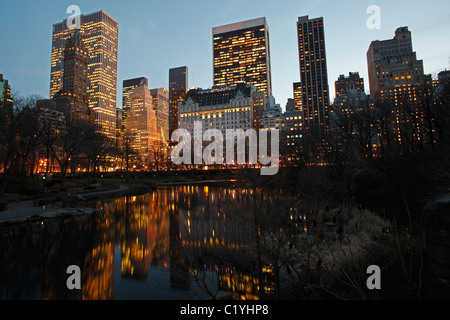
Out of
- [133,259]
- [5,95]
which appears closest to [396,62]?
[5,95]

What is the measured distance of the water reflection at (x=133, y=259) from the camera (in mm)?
6992

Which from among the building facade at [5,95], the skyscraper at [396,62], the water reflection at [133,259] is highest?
the skyscraper at [396,62]

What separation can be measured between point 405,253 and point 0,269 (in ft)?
44.7

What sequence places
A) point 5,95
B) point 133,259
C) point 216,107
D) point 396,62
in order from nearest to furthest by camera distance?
point 133,259, point 5,95, point 396,62, point 216,107

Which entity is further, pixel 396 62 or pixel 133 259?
pixel 396 62

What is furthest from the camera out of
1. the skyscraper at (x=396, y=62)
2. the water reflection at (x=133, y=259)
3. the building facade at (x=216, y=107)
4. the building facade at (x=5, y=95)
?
the building facade at (x=216, y=107)

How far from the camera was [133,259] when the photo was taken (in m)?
10.4

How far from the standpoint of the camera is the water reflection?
6.99 metres

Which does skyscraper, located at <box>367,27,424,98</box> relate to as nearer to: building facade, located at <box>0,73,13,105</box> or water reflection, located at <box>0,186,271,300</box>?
water reflection, located at <box>0,186,271,300</box>

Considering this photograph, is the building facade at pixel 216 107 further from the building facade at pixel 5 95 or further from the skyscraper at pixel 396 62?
the building facade at pixel 5 95

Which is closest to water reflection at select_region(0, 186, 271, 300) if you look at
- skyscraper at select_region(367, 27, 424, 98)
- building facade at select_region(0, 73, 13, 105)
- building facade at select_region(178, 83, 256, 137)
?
building facade at select_region(0, 73, 13, 105)

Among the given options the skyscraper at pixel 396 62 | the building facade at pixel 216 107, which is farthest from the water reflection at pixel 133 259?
the building facade at pixel 216 107

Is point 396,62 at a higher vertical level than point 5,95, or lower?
higher

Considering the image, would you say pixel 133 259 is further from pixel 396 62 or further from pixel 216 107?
pixel 396 62
